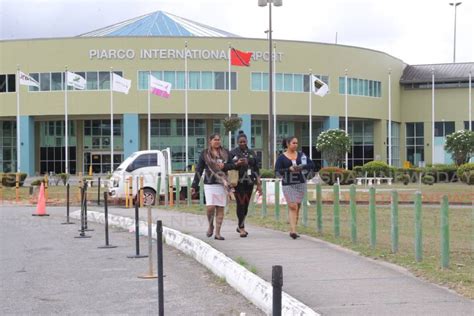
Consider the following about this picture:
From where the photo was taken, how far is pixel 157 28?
207ft

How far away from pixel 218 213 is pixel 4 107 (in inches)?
1944

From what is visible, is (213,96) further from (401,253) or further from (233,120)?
(401,253)

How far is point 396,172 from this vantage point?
4150 cm

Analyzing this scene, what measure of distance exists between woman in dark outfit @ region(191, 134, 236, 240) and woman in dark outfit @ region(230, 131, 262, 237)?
0.25 m

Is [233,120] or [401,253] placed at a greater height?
[233,120]

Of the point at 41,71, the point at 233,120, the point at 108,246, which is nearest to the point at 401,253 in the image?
the point at 108,246

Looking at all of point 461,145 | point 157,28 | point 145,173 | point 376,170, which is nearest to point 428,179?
point 376,170

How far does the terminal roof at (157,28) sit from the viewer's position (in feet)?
201

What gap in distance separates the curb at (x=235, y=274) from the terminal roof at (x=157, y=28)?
48862mm

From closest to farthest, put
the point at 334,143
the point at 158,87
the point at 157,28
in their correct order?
the point at 158,87 < the point at 334,143 < the point at 157,28

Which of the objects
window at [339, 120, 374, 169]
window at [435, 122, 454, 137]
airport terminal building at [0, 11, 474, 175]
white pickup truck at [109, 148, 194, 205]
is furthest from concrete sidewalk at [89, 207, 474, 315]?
window at [435, 122, 454, 137]

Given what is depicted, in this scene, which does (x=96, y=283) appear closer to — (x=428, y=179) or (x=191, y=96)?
(x=428, y=179)

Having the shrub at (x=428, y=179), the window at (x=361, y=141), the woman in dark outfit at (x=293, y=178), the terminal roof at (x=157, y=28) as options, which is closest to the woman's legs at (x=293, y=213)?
the woman in dark outfit at (x=293, y=178)

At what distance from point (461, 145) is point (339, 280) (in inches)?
1655
